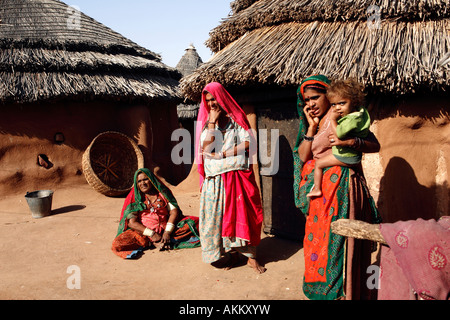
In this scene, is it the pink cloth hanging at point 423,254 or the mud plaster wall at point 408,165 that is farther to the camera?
the mud plaster wall at point 408,165

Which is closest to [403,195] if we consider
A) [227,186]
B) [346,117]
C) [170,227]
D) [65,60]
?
[346,117]

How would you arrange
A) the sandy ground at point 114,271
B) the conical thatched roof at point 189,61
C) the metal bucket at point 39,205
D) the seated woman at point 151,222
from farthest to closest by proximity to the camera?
→ the conical thatched roof at point 189,61, the metal bucket at point 39,205, the seated woman at point 151,222, the sandy ground at point 114,271

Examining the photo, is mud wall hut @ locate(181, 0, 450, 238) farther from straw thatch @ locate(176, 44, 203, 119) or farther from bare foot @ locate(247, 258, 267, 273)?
straw thatch @ locate(176, 44, 203, 119)

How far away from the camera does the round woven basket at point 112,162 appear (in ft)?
24.8

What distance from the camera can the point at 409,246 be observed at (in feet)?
6.32

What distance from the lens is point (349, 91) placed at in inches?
105

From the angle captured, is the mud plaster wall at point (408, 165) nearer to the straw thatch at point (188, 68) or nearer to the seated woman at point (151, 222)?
the seated woman at point (151, 222)

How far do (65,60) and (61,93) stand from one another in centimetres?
99

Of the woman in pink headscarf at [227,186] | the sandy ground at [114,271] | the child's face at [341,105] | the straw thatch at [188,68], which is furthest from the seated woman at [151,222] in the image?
the straw thatch at [188,68]

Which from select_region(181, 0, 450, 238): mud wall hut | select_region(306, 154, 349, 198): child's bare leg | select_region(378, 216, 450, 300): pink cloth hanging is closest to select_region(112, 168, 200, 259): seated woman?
select_region(181, 0, 450, 238): mud wall hut

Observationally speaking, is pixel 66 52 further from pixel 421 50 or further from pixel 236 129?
pixel 421 50

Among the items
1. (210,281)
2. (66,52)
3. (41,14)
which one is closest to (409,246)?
(210,281)

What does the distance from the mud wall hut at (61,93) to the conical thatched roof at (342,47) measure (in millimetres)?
3825

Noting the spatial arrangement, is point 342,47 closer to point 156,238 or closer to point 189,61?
point 156,238
